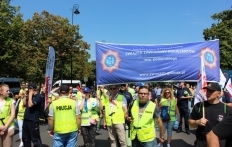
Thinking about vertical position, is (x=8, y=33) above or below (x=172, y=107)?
above

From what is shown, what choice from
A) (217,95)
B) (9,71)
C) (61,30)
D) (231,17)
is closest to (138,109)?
(217,95)

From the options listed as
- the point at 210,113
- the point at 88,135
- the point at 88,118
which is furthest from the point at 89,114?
the point at 210,113

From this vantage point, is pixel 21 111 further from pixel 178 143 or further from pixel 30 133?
pixel 178 143

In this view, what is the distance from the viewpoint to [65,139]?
6.27m

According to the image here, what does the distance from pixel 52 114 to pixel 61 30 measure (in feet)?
130

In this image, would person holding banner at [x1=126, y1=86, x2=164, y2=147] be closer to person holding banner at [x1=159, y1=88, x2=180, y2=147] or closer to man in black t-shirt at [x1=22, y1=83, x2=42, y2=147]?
man in black t-shirt at [x1=22, y1=83, x2=42, y2=147]

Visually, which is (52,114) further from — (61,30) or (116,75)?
(61,30)

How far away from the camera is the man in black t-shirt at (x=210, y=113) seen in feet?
15.8

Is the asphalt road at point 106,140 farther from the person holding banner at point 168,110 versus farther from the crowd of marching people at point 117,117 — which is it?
the person holding banner at point 168,110

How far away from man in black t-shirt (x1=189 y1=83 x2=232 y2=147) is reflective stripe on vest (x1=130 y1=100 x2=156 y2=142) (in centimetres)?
79

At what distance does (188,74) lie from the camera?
8414mm

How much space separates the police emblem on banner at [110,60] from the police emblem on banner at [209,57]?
7.04ft

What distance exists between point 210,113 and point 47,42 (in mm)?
40995

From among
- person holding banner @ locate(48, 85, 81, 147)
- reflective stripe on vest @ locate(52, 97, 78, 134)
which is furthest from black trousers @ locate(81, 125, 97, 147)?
reflective stripe on vest @ locate(52, 97, 78, 134)
